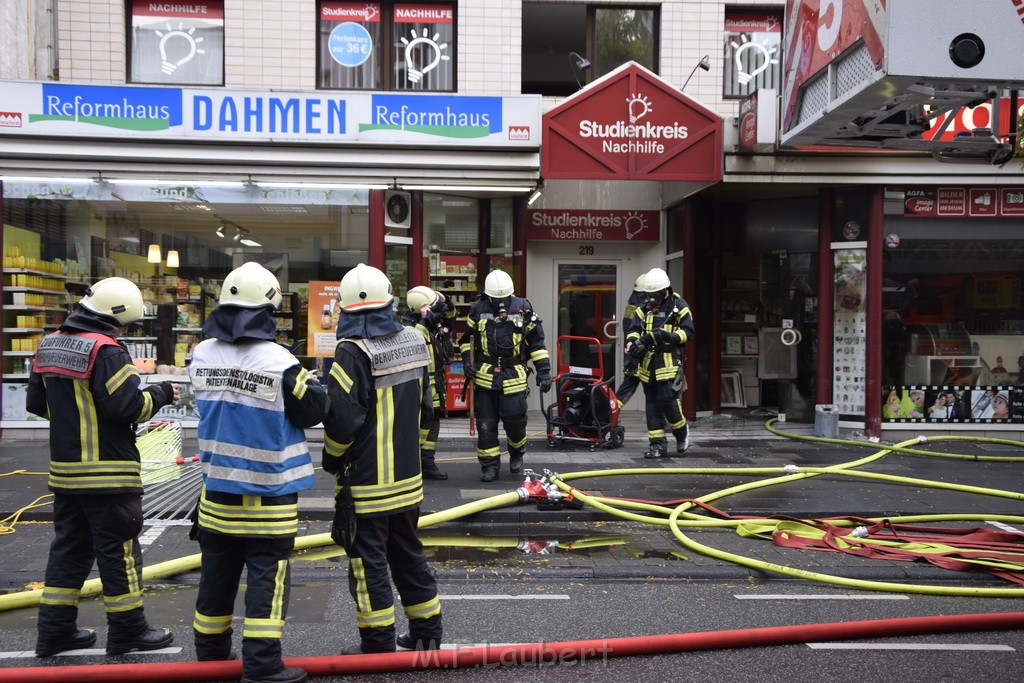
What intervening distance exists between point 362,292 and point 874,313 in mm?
9354

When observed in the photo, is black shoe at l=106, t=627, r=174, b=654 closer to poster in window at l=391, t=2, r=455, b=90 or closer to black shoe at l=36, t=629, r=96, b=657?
black shoe at l=36, t=629, r=96, b=657

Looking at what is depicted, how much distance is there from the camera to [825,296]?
12.5m

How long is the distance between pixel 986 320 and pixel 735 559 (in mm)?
8106

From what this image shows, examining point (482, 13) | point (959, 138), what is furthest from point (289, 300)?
point (959, 138)

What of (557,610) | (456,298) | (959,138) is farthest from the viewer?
(456,298)

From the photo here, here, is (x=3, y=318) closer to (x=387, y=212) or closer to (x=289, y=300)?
(x=289, y=300)

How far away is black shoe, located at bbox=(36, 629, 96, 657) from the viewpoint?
4684mm

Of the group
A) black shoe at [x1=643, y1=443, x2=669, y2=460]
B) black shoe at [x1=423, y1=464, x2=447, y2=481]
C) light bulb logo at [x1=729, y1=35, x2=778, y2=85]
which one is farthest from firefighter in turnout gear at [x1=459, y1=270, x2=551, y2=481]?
light bulb logo at [x1=729, y1=35, x2=778, y2=85]

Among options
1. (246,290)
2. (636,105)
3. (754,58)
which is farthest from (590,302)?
(246,290)

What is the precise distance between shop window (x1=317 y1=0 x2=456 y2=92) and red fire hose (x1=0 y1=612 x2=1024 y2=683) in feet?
31.5

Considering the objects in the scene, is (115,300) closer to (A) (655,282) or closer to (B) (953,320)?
(A) (655,282)

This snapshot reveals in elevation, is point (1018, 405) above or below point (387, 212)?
below

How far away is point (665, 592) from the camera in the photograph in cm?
599

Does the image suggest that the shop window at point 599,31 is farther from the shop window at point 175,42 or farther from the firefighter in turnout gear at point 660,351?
the shop window at point 175,42
